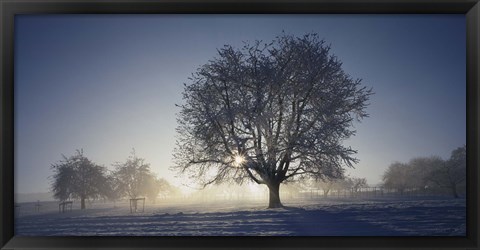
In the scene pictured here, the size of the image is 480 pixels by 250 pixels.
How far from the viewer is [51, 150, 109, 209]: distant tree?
4.37 meters

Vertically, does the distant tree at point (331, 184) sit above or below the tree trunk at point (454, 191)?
above

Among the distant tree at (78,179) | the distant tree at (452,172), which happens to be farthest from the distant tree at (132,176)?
the distant tree at (452,172)

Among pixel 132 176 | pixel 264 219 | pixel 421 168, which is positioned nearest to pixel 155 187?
pixel 132 176

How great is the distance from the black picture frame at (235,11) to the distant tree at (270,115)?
1.25ft

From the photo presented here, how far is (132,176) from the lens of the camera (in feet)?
14.3

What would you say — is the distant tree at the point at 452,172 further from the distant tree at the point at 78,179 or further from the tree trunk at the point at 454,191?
the distant tree at the point at 78,179

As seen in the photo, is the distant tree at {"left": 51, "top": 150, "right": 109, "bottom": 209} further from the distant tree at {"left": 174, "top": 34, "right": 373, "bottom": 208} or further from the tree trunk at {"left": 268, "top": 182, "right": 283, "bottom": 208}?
the tree trunk at {"left": 268, "top": 182, "right": 283, "bottom": 208}

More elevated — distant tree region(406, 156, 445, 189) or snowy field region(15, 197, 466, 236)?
distant tree region(406, 156, 445, 189)

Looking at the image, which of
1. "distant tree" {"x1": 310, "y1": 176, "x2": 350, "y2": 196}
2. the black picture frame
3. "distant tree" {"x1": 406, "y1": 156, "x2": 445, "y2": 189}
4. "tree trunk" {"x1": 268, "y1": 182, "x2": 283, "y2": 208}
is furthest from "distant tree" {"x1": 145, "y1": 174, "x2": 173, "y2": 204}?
"distant tree" {"x1": 406, "y1": 156, "x2": 445, "y2": 189}

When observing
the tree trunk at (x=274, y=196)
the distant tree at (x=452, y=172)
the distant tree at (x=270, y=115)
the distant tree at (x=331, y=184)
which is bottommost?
the tree trunk at (x=274, y=196)

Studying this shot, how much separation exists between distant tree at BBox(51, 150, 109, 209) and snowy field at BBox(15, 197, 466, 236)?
5.5 inches

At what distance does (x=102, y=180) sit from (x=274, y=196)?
1.50 meters

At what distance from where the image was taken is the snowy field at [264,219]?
14.2 ft

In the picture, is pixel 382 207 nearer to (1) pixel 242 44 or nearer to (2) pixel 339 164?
(2) pixel 339 164
